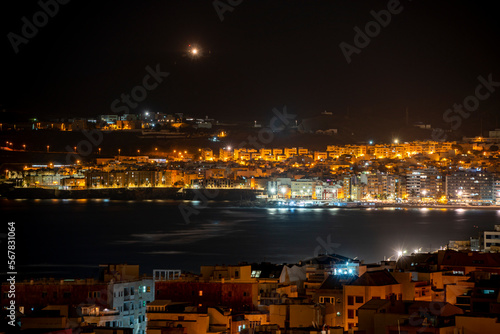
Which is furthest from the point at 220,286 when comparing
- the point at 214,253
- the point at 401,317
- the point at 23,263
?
the point at 214,253

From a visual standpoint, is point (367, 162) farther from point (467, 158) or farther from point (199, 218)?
point (199, 218)

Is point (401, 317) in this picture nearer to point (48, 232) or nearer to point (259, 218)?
point (48, 232)

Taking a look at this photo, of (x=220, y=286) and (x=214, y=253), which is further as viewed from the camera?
(x=214, y=253)

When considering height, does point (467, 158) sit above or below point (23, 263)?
above

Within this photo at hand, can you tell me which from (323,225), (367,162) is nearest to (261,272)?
(323,225)

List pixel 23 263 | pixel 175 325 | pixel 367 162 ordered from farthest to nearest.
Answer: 1. pixel 367 162
2. pixel 23 263
3. pixel 175 325

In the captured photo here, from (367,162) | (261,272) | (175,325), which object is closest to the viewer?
(175,325)
